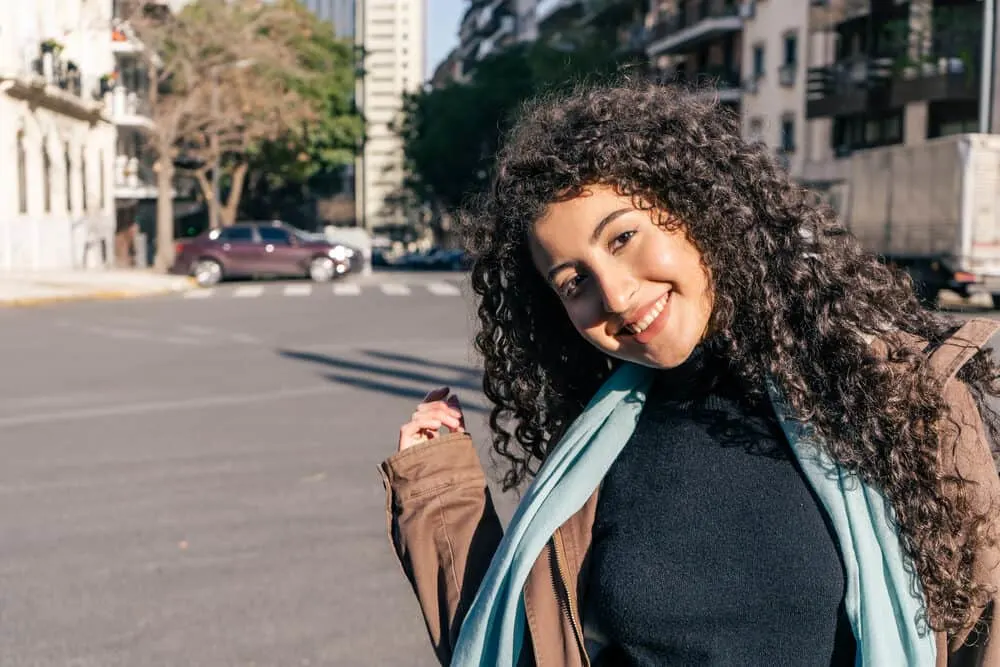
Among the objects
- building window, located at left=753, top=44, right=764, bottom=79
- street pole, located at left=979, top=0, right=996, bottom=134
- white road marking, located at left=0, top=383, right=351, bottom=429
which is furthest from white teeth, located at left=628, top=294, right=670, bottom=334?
building window, located at left=753, top=44, right=764, bottom=79

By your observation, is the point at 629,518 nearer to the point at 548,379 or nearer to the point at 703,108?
the point at 548,379

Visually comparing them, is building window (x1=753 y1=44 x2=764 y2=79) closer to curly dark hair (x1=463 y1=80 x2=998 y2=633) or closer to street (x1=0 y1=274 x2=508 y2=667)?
street (x1=0 y1=274 x2=508 y2=667)

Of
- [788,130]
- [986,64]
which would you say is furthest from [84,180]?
[986,64]

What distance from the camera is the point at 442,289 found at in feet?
103

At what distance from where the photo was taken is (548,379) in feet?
7.70

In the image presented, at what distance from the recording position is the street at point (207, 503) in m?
4.88

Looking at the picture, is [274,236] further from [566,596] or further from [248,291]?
[566,596]

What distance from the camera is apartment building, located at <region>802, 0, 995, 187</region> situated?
119 ft

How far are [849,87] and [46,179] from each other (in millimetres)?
22375

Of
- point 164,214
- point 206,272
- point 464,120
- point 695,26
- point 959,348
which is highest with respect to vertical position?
point 695,26

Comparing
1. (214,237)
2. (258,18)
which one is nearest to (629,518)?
(214,237)

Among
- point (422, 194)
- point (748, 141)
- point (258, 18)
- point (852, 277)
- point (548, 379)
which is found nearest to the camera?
point (852, 277)

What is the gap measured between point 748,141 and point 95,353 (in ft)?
45.9

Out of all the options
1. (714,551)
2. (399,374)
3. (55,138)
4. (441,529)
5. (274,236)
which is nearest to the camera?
(714,551)
